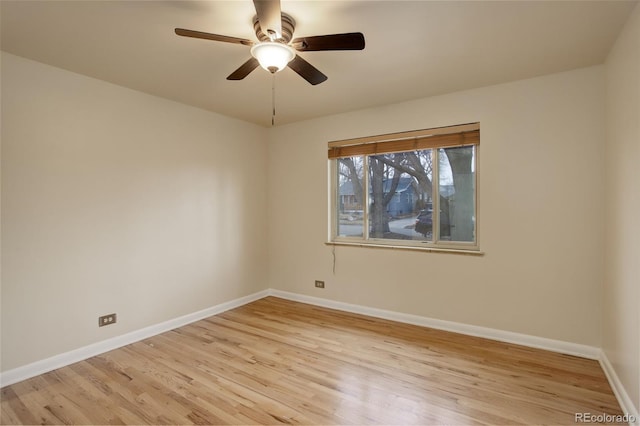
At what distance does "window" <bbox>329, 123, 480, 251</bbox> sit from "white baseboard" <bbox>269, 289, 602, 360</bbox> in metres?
0.79

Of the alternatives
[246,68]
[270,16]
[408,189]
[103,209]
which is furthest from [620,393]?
[103,209]

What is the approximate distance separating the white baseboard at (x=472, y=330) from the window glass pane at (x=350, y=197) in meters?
0.91

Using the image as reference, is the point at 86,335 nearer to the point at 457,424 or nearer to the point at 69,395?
the point at 69,395

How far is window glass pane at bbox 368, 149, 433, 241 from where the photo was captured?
11.8 ft

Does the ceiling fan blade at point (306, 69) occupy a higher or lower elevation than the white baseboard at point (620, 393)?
higher

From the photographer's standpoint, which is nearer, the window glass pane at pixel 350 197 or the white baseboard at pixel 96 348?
the white baseboard at pixel 96 348

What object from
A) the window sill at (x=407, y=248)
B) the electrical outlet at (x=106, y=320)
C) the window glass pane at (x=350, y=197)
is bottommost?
the electrical outlet at (x=106, y=320)

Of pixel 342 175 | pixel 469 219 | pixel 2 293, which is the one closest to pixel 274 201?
pixel 342 175

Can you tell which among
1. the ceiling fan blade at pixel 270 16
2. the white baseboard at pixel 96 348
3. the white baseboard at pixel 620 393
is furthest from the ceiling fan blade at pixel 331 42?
the white baseboard at pixel 96 348

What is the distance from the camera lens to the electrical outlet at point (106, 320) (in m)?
2.90

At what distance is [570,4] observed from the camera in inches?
72.9

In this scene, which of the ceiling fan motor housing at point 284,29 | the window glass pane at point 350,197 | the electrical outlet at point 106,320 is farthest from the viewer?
the window glass pane at point 350,197

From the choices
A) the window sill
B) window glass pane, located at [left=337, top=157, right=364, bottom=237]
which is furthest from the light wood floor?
window glass pane, located at [left=337, top=157, right=364, bottom=237]

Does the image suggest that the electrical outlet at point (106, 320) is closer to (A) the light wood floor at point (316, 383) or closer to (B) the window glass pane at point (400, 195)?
(A) the light wood floor at point (316, 383)
